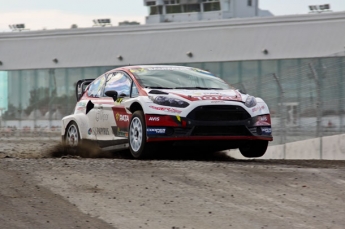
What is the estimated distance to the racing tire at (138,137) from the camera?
41.1 feet

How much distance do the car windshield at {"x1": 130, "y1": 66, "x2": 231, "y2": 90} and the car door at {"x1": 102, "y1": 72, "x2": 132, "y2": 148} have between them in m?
0.23

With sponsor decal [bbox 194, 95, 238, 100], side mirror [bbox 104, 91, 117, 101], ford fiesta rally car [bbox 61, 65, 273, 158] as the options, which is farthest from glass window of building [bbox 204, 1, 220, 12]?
sponsor decal [bbox 194, 95, 238, 100]

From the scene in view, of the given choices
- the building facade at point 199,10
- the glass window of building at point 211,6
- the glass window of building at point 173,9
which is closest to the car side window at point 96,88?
the building facade at point 199,10

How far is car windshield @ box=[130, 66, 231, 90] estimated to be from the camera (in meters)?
13.3

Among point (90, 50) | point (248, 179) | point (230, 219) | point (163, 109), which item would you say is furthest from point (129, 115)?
point (90, 50)

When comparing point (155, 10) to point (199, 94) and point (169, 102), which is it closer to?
point (199, 94)

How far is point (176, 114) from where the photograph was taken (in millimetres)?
12344

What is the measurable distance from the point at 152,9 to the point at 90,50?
31594 millimetres

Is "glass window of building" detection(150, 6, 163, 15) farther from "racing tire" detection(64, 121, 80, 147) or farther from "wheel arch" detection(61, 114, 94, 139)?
"wheel arch" detection(61, 114, 94, 139)

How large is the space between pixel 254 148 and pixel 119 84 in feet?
7.59

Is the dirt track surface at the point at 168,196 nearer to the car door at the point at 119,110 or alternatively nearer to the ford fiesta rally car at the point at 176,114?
the ford fiesta rally car at the point at 176,114

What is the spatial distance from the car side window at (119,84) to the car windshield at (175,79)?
169 mm

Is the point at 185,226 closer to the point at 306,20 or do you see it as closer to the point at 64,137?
the point at 64,137

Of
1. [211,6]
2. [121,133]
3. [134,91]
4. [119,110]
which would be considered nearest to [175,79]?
[134,91]
